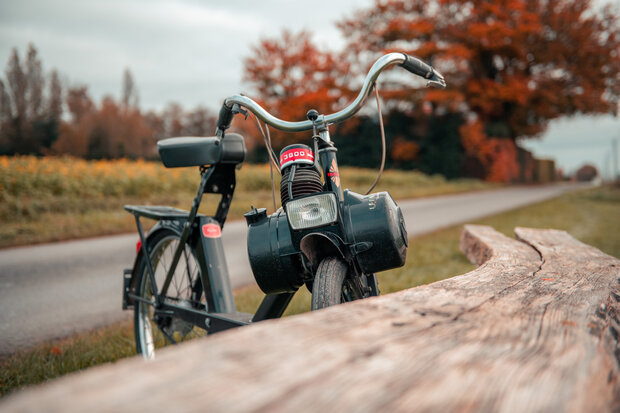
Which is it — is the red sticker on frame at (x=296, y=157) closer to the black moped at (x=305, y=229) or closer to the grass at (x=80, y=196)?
the black moped at (x=305, y=229)

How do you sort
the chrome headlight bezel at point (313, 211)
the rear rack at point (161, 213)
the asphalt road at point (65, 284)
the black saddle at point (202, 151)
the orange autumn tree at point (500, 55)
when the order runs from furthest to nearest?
the orange autumn tree at point (500, 55) → the asphalt road at point (65, 284) → the rear rack at point (161, 213) → the black saddle at point (202, 151) → the chrome headlight bezel at point (313, 211)

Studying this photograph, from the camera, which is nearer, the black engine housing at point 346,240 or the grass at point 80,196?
the black engine housing at point 346,240

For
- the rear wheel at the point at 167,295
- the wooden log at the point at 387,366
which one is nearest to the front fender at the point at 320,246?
the wooden log at the point at 387,366

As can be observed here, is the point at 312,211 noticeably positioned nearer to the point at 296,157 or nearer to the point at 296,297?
the point at 296,157

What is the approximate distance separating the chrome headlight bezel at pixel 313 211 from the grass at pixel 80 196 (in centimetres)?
562

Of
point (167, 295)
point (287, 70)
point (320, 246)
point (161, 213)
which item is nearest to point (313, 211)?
point (320, 246)

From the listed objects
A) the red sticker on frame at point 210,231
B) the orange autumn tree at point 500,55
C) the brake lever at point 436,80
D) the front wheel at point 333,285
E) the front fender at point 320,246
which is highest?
the orange autumn tree at point 500,55

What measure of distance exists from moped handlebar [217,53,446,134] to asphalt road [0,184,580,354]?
93.9 inches

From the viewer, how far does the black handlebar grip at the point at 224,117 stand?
2277mm

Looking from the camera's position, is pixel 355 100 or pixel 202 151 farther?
pixel 202 151

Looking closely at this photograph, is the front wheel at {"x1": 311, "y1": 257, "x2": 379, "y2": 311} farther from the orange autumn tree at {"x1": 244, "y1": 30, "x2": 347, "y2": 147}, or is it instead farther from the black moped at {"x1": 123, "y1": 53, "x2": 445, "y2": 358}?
the orange autumn tree at {"x1": 244, "y1": 30, "x2": 347, "y2": 147}

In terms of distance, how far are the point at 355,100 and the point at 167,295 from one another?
5.82 feet

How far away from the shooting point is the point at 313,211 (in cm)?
178

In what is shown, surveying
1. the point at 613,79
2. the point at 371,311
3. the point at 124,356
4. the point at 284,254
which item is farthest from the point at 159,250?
the point at 613,79
